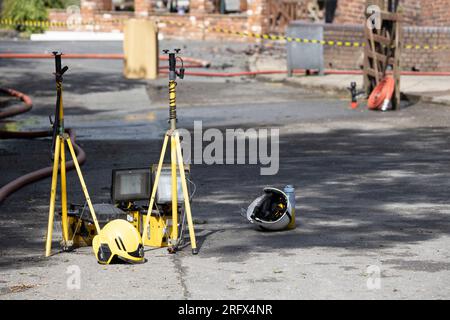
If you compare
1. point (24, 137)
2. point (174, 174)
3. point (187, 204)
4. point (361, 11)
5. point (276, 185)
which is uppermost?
point (361, 11)

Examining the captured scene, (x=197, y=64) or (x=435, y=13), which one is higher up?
(x=435, y=13)

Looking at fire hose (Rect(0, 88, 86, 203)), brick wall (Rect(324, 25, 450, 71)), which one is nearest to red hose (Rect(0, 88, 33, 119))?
fire hose (Rect(0, 88, 86, 203))

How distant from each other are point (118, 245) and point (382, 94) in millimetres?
12711

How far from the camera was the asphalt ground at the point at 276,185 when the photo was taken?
930cm

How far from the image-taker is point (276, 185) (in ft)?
46.5

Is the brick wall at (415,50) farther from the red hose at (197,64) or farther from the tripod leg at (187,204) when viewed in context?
the tripod leg at (187,204)

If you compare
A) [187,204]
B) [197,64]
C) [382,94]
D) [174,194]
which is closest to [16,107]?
[382,94]

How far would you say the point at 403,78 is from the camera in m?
26.4

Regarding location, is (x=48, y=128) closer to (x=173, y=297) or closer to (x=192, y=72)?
(x=192, y=72)

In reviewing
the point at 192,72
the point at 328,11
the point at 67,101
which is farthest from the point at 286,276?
the point at 328,11

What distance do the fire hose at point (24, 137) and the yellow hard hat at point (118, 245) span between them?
347 cm

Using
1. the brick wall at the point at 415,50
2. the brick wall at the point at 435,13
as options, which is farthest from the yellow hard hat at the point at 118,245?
the brick wall at the point at 435,13

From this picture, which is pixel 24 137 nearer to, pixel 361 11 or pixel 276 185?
pixel 276 185

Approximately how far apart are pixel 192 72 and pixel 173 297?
855 inches
